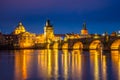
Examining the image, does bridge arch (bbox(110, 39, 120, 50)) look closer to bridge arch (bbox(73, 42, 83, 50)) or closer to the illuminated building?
bridge arch (bbox(73, 42, 83, 50))

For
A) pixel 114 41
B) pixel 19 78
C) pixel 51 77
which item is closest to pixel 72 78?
pixel 51 77

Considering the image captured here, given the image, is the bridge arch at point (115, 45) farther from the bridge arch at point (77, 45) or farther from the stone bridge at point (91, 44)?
the bridge arch at point (77, 45)

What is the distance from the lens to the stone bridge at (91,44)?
95688 millimetres

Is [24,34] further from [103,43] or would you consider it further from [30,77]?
[30,77]

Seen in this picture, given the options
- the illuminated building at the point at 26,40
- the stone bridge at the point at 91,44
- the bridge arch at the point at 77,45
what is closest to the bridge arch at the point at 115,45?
the stone bridge at the point at 91,44

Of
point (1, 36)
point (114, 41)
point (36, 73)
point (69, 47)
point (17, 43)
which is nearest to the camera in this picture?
point (36, 73)

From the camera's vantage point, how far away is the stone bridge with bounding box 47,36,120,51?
95688 mm

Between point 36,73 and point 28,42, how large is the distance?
150 meters

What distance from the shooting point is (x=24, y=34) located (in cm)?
19425

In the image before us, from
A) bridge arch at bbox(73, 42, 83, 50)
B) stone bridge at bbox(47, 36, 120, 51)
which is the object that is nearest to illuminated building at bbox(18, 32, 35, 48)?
stone bridge at bbox(47, 36, 120, 51)

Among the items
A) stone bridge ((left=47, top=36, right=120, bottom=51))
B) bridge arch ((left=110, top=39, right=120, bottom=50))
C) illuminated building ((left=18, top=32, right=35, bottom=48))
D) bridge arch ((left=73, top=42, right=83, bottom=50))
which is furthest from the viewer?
illuminated building ((left=18, top=32, right=35, bottom=48))

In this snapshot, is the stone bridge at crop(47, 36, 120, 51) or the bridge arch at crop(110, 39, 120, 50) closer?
the bridge arch at crop(110, 39, 120, 50)

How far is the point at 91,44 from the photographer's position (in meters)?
114

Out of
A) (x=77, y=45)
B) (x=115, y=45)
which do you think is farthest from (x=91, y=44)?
(x=115, y=45)
